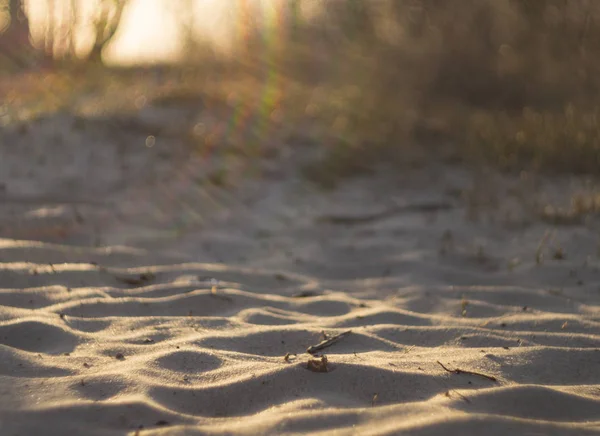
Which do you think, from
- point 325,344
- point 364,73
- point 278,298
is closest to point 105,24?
point 364,73

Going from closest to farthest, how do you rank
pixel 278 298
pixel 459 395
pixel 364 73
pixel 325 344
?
pixel 459 395, pixel 325 344, pixel 278 298, pixel 364 73

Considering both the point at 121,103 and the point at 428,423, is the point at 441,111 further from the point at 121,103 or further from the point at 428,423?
the point at 428,423

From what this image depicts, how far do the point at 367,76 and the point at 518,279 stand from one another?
5.53 metres

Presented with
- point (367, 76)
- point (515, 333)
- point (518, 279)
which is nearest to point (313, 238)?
point (518, 279)

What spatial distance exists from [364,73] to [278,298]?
20.0 feet

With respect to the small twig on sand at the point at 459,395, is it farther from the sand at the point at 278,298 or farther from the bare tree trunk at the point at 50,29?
the bare tree trunk at the point at 50,29

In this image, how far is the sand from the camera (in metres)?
1.94

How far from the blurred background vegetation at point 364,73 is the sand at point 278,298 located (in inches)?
27.2

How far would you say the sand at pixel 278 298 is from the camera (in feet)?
6.35

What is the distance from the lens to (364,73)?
872 centimetres

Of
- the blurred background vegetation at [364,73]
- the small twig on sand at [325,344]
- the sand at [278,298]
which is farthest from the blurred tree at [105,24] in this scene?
the small twig on sand at [325,344]

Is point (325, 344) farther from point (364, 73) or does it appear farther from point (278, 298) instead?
point (364, 73)

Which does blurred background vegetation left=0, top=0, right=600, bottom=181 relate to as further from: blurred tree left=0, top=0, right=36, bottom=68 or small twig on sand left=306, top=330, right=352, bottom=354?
small twig on sand left=306, top=330, right=352, bottom=354

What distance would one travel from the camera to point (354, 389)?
2078mm
